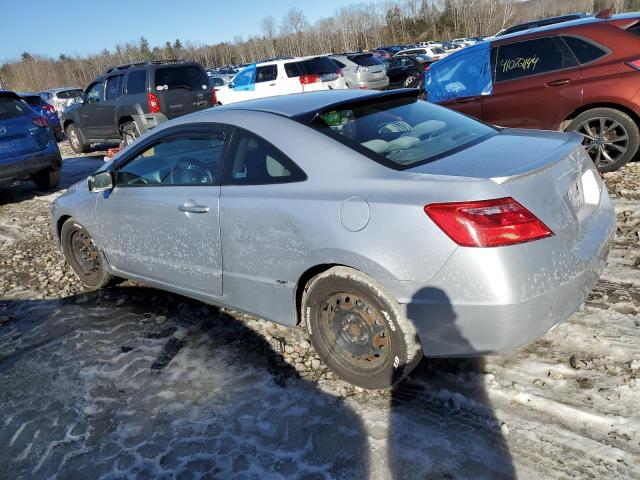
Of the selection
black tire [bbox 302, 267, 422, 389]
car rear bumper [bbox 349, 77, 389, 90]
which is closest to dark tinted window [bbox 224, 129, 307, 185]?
black tire [bbox 302, 267, 422, 389]

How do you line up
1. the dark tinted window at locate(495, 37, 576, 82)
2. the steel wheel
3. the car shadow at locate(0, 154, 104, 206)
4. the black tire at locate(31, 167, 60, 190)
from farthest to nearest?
1. the car shadow at locate(0, 154, 104, 206)
2. the black tire at locate(31, 167, 60, 190)
3. the dark tinted window at locate(495, 37, 576, 82)
4. the steel wheel

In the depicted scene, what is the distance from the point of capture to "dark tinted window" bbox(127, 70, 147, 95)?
11.2m

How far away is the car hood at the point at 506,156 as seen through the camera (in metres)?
2.49

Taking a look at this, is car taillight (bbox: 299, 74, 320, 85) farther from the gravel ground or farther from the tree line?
the tree line

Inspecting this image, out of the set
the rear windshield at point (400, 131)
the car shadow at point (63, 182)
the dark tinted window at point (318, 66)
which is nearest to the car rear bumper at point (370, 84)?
the dark tinted window at point (318, 66)

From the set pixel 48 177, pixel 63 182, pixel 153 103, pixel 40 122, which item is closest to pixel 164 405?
pixel 40 122

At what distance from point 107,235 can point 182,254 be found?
1.05 m

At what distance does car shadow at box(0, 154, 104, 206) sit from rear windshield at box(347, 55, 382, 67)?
9.18 meters

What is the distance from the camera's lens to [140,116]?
36.9 ft

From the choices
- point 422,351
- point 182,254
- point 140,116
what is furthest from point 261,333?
point 140,116

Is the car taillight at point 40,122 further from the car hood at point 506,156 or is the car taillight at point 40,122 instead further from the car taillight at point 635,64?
the car taillight at point 635,64

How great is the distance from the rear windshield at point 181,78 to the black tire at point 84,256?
7.07 metres

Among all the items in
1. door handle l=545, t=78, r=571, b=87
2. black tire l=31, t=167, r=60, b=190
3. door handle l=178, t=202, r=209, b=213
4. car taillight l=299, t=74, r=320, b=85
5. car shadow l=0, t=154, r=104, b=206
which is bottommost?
car shadow l=0, t=154, r=104, b=206

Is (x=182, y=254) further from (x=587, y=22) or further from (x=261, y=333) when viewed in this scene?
(x=587, y=22)
